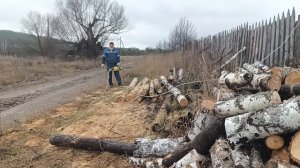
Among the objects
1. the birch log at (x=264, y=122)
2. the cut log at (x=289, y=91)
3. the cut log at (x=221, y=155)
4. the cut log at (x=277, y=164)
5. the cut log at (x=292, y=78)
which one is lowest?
the cut log at (x=221, y=155)

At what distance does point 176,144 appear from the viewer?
584 centimetres

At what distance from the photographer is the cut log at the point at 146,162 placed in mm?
5594

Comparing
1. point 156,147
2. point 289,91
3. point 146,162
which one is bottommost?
point 146,162

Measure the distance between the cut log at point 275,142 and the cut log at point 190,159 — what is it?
3.33ft

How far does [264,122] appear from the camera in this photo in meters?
4.21

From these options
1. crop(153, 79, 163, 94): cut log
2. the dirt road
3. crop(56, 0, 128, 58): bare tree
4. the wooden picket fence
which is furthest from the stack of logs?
crop(56, 0, 128, 58): bare tree

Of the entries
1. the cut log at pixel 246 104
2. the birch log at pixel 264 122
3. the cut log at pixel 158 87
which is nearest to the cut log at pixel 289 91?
the cut log at pixel 246 104

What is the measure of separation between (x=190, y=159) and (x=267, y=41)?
18.7 ft

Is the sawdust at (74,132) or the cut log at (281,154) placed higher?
the cut log at (281,154)

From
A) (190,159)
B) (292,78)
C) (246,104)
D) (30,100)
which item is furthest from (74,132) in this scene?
(30,100)

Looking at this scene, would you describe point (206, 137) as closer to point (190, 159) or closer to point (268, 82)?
point (190, 159)

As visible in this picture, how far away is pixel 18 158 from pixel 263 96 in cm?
419

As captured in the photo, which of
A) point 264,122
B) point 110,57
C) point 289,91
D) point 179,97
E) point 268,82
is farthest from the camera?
point 110,57

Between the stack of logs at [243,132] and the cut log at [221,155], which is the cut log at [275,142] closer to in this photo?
the stack of logs at [243,132]
